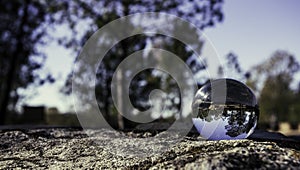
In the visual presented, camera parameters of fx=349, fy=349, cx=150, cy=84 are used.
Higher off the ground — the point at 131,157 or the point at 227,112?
the point at 227,112

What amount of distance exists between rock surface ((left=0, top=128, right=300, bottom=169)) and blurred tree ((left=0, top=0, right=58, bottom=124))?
8.02m

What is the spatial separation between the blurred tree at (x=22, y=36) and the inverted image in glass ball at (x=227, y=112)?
9041 mm

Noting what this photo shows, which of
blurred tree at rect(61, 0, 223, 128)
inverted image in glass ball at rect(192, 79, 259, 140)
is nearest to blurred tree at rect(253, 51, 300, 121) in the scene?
blurred tree at rect(61, 0, 223, 128)

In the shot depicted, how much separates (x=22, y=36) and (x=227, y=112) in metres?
9.87

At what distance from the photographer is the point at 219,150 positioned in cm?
283

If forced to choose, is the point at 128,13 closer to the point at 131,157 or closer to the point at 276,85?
the point at 131,157

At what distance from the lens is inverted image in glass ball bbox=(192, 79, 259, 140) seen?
139 inches

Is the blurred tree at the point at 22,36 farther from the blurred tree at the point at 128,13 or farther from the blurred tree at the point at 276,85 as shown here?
the blurred tree at the point at 276,85

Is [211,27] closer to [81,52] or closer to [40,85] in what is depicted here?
[81,52]

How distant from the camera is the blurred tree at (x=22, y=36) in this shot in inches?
462

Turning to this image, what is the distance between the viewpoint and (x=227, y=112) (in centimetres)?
354

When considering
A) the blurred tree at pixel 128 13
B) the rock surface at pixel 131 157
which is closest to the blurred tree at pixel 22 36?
the blurred tree at pixel 128 13

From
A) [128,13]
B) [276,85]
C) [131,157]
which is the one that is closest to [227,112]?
[131,157]

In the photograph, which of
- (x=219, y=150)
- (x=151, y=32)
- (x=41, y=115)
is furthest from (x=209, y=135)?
(x=41, y=115)
